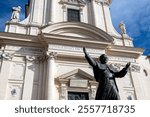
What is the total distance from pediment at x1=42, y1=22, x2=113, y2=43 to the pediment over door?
2.75m

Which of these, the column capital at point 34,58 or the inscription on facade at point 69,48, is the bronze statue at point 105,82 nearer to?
the inscription on facade at point 69,48

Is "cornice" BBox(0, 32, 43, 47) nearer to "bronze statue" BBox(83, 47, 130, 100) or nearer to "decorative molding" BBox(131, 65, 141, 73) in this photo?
"decorative molding" BBox(131, 65, 141, 73)

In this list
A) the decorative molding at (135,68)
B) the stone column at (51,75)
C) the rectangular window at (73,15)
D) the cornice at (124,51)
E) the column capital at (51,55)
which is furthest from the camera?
the rectangular window at (73,15)

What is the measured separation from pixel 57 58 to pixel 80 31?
2.87 m

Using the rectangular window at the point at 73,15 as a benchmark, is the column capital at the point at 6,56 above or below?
below

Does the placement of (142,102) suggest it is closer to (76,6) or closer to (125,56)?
(125,56)

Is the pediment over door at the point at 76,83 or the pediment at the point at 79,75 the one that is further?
the pediment at the point at 79,75

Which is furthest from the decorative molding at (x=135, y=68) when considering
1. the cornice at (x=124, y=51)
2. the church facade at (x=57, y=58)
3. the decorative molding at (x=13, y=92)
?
the decorative molding at (x=13, y=92)

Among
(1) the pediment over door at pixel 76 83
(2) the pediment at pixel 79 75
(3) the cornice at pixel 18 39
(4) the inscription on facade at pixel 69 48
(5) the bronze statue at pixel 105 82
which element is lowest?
(5) the bronze statue at pixel 105 82

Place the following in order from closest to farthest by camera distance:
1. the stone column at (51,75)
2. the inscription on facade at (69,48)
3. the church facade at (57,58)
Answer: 1. the stone column at (51,75)
2. the church facade at (57,58)
3. the inscription on facade at (69,48)

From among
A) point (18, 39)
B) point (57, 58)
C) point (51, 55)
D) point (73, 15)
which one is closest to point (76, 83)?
point (57, 58)

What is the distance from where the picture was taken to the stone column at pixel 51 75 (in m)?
11.7

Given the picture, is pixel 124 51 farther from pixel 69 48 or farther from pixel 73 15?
pixel 73 15

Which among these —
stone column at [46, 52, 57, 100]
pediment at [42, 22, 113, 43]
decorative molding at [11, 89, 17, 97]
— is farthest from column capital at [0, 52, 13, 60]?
pediment at [42, 22, 113, 43]
